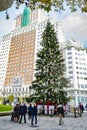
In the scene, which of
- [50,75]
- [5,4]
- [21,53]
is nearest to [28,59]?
[21,53]

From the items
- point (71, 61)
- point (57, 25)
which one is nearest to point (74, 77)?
point (71, 61)

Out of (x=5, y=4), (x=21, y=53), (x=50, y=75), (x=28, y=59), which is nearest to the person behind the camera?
(x=5, y=4)

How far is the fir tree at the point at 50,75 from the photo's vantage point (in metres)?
31.4

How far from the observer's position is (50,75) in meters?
33.0

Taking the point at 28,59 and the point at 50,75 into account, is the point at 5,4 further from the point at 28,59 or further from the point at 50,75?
the point at 28,59

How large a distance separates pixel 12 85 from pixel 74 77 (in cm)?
3480

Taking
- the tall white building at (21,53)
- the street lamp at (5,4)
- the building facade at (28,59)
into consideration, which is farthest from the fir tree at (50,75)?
the tall white building at (21,53)

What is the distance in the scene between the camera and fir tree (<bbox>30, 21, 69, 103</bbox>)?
3141 cm

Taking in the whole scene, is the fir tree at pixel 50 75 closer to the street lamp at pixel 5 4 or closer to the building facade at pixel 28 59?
the street lamp at pixel 5 4

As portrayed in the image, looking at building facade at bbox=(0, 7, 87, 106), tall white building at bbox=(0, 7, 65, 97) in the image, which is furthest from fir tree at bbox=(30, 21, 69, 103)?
tall white building at bbox=(0, 7, 65, 97)

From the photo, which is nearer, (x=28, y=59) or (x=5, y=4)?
(x=5, y=4)

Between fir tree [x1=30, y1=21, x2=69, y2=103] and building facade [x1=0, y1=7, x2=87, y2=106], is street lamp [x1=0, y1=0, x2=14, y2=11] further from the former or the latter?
building facade [x1=0, y1=7, x2=87, y2=106]

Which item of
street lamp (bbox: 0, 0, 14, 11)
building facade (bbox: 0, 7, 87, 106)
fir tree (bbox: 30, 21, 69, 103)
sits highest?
building facade (bbox: 0, 7, 87, 106)

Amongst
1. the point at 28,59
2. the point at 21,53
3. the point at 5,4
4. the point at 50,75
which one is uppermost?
the point at 21,53
